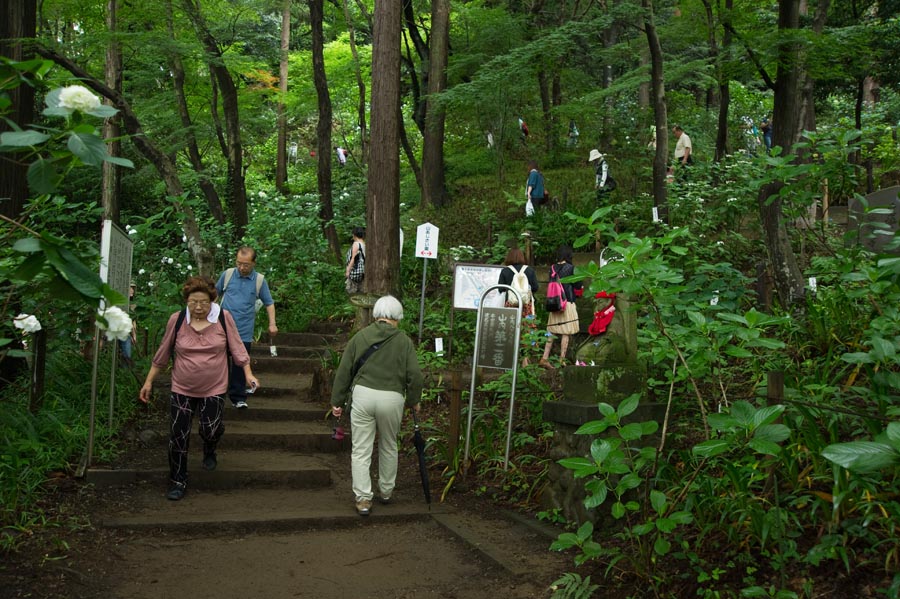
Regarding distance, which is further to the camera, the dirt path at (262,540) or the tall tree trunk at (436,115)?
the tall tree trunk at (436,115)

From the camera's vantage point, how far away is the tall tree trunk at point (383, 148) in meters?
11.0

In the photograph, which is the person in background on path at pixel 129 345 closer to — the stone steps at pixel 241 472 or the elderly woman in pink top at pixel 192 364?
the stone steps at pixel 241 472

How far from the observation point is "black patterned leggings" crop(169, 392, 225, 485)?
22.7ft

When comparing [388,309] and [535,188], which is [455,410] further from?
[535,188]

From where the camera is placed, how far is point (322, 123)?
19.0 metres

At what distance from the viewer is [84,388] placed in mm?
8133

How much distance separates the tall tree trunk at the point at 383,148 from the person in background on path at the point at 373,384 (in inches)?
156

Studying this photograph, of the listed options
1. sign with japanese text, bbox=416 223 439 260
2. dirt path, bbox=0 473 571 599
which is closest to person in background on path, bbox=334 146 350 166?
sign with japanese text, bbox=416 223 439 260

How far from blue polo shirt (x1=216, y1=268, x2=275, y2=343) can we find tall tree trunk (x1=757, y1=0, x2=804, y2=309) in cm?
552

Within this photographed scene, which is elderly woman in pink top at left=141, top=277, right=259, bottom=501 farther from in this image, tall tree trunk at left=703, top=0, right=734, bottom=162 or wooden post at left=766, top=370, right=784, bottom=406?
tall tree trunk at left=703, top=0, right=734, bottom=162

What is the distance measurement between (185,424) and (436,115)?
1365 cm

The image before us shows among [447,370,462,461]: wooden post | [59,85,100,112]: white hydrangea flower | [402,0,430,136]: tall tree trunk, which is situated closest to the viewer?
[59,85,100,112]: white hydrangea flower

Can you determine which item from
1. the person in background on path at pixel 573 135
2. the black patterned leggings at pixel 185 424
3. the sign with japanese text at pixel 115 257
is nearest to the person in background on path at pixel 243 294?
the sign with japanese text at pixel 115 257

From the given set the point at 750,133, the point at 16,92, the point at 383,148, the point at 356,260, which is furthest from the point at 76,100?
the point at 750,133
